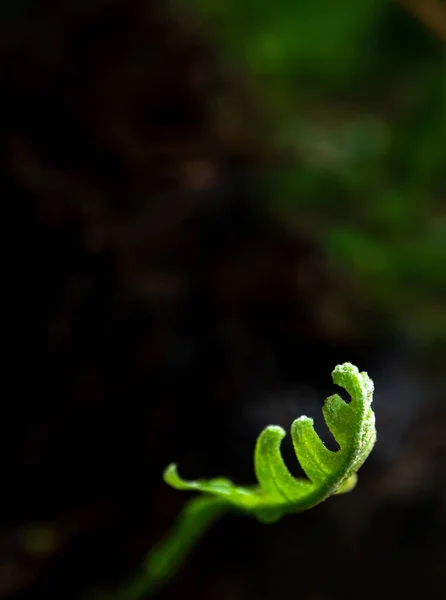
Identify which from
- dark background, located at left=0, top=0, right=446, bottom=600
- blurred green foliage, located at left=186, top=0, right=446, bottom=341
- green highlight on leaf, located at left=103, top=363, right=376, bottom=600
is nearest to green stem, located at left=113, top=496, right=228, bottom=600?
green highlight on leaf, located at left=103, top=363, right=376, bottom=600

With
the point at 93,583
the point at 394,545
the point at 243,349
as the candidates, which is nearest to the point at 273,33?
the point at 243,349

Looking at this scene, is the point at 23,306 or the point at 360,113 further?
the point at 360,113

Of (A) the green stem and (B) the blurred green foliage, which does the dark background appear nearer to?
(B) the blurred green foliage

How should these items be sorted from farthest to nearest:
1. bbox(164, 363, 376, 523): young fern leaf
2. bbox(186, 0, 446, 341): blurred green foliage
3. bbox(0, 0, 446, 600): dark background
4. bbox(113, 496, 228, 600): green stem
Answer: bbox(186, 0, 446, 341): blurred green foliage
bbox(0, 0, 446, 600): dark background
bbox(113, 496, 228, 600): green stem
bbox(164, 363, 376, 523): young fern leaf

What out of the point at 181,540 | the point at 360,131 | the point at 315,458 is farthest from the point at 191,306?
the point at 360,131

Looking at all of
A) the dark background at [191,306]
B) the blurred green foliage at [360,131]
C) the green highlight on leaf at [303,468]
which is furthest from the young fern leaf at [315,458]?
the blurred green foliage at [360,131]

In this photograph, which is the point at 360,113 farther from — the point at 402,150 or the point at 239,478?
the point at 239,478

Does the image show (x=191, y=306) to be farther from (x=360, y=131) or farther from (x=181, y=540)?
(x=360, y=131)
